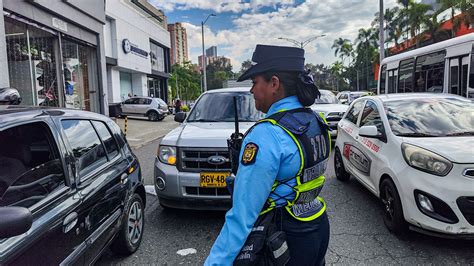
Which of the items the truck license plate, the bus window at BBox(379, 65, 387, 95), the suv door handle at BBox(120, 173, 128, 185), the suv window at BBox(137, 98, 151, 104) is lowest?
the truck license plate

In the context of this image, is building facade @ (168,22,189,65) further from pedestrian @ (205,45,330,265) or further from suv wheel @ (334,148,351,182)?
pedestrian @ (205,45,330,265)

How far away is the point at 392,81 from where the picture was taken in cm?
1509

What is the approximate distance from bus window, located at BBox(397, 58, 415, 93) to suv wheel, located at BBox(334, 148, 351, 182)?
829 centimetres

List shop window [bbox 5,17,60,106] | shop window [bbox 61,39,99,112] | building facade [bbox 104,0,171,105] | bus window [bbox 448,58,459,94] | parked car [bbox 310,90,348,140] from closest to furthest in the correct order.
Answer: parked car [bbox 310,90,348,140], shop window [bbox 5,17,60,106], bus window [bbox 448,58,459,94], shop window [bbox 61,39,99,112], building facade [bbox 104,0,171,105]

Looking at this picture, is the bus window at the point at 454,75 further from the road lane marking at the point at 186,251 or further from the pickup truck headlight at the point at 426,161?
the road lane marking at the point at 186,251

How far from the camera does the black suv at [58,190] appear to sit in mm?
1970

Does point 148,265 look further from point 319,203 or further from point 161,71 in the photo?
point 161,71

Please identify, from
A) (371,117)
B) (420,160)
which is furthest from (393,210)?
(371,117)

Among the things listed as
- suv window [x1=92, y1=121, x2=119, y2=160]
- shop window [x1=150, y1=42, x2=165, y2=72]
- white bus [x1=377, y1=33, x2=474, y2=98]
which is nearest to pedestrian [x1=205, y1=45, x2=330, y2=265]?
suv window [x1=92, y1=121, x2=119, y2=160]

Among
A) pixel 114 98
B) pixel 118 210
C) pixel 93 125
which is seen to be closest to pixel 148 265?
pixel 118 210

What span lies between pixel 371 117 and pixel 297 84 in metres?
3.90

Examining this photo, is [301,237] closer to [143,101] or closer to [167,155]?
[167,155]

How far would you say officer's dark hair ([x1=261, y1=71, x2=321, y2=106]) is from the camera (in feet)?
5.40

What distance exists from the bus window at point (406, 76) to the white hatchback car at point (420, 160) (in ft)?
29.4
